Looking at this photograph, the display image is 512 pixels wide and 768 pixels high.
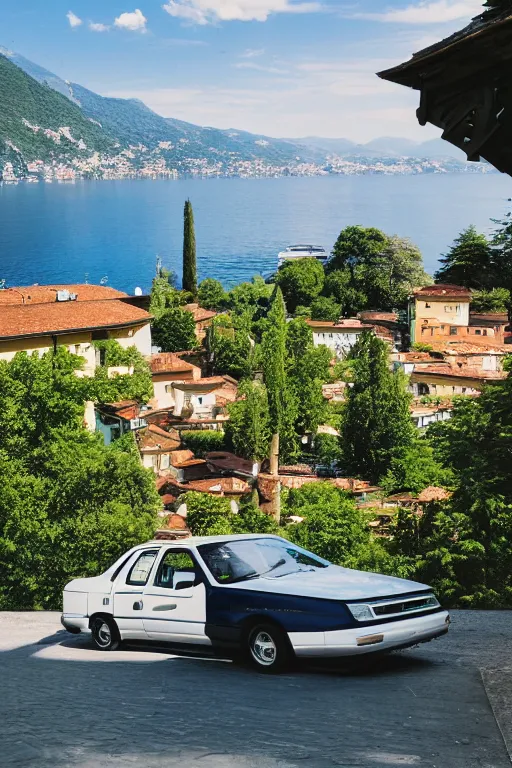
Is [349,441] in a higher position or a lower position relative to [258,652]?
lower

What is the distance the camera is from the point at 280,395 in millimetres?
61469

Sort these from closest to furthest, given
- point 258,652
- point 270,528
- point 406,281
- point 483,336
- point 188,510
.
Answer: point 258,652, point 270,528, point 188,510, point 483,336, point 406,281

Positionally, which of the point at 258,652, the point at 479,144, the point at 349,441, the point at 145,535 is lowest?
the point at 349,441

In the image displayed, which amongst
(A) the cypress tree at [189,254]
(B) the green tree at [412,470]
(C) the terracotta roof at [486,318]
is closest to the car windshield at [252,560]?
(B) the green tree at [412,470]

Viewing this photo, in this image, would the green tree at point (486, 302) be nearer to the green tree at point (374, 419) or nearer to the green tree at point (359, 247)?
the green tree at point (359, 247)

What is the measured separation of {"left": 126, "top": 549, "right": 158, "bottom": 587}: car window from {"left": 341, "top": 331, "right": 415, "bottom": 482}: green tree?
46.8 metres

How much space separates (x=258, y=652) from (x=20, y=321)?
5034 centimetres

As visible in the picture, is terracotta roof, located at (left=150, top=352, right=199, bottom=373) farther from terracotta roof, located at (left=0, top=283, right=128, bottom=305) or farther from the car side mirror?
the car side mirror

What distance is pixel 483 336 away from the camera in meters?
78.1

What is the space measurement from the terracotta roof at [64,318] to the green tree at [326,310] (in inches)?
1131

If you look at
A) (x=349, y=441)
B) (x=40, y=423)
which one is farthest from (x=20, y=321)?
(x=40, y=423)

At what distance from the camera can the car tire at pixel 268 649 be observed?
7.54m

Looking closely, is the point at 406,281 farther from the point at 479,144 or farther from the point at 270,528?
the point at 479,144

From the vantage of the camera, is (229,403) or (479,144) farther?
(229,403)
